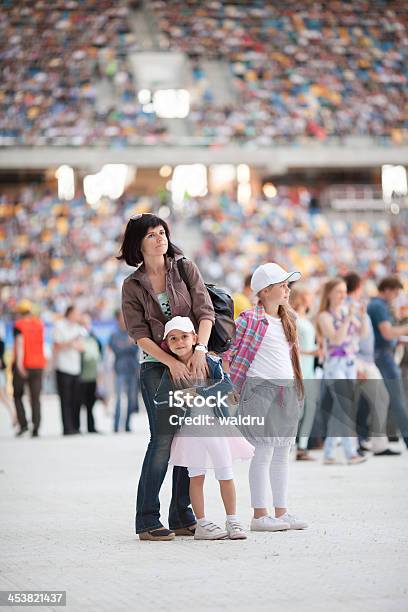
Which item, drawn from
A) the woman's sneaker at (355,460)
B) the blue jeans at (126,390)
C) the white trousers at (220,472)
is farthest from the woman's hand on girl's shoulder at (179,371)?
the blue jeans at (126,390)

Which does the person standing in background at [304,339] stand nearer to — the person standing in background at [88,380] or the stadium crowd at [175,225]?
the person standing in background at [88,380]

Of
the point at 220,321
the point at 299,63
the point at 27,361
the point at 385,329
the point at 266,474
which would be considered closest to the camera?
the point at 220,321

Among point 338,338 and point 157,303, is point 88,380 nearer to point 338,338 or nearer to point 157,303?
point 338,338

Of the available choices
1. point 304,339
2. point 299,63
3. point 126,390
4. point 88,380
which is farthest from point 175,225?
point 304,339

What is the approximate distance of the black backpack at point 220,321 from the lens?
7137mm

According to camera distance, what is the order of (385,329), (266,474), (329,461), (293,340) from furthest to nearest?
(385,329)
(329,461)
(293,340)
(266,474)

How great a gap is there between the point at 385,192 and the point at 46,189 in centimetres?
1192

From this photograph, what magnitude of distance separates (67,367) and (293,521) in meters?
9.53

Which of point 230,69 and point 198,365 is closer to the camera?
point 198,365

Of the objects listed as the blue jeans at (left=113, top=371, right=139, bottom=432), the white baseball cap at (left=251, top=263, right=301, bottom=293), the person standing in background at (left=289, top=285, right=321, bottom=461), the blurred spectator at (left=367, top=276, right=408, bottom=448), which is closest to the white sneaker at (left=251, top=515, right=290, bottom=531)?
the white baseball cap at (left=251, top=263, right=301, bottom=293)

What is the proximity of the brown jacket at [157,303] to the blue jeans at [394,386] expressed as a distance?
294 cm

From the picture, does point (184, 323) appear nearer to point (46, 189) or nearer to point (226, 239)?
point (226, 239)

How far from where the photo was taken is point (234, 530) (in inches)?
267

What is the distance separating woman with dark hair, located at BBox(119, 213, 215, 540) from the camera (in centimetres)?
688
